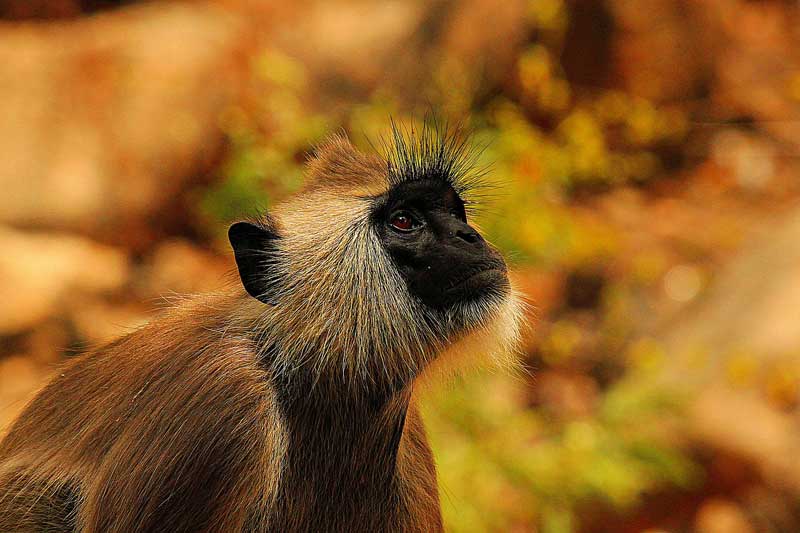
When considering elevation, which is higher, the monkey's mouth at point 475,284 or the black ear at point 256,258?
the black ear at point 256,258

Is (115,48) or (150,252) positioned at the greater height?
(115,48)

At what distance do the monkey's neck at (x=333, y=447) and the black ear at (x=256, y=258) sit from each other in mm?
291

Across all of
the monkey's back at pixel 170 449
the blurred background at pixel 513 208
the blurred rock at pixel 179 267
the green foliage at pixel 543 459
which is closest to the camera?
the monkey's back at pixel 170 449

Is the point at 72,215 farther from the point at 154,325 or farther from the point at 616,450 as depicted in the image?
the point at 154,325

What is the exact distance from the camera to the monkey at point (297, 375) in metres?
2.75

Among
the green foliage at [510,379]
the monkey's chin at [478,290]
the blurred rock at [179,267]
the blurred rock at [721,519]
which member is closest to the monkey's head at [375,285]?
the monkey's chin at [478,290]

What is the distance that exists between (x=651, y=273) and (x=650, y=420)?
2.89 meters

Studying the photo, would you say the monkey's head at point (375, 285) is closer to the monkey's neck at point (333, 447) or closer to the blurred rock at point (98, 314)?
the monkey's neck at point (333, 447)

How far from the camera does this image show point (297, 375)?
290cm

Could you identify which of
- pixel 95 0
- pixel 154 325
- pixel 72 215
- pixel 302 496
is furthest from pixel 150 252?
pixel 302 496

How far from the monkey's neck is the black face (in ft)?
1.16

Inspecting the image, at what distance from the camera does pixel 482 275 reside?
2.90 metres

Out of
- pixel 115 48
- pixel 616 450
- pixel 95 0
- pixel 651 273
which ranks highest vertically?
pixel 95 0

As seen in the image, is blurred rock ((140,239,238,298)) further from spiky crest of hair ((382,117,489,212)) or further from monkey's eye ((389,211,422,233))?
monkey's eye ((389,211,422,233))
